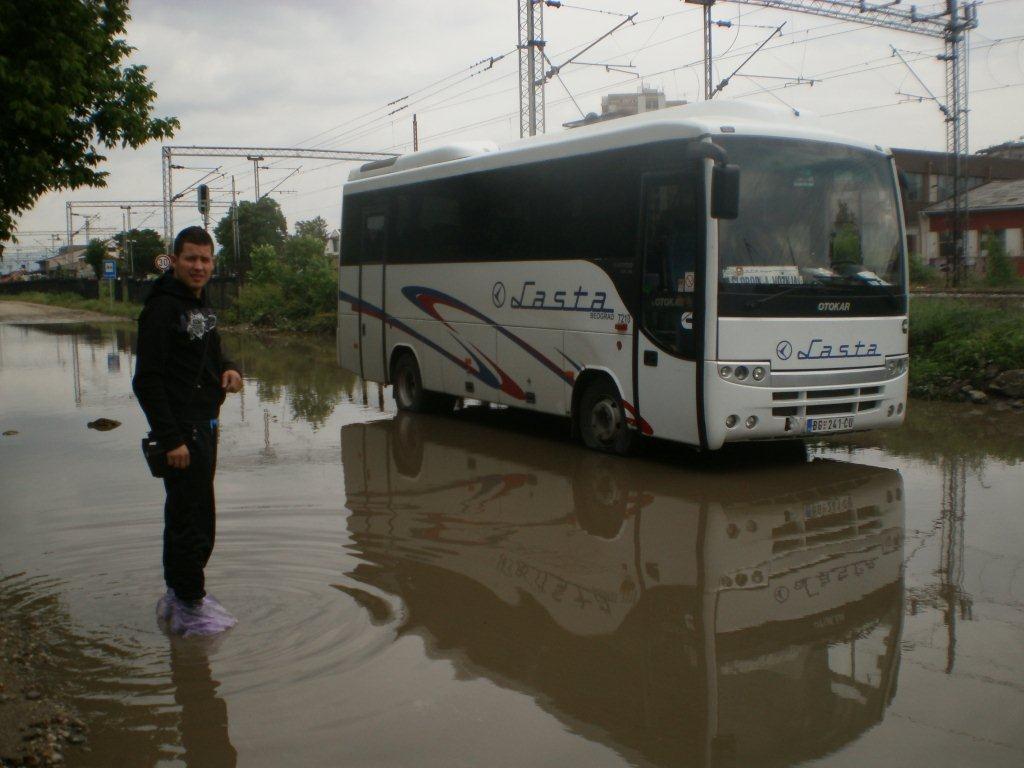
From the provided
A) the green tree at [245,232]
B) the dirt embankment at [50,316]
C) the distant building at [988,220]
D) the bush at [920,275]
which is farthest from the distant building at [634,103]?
the green tree at [245,232]

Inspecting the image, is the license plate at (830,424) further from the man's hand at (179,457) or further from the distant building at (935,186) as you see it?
the distant building at (935,186)

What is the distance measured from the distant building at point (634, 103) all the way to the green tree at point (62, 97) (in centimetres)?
584

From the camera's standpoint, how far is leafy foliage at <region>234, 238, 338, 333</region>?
3875 cm

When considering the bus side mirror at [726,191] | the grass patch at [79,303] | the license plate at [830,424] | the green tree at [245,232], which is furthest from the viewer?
the green tree at [245,232]

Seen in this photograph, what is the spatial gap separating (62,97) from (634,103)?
7.11m

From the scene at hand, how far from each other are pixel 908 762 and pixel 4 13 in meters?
11.2

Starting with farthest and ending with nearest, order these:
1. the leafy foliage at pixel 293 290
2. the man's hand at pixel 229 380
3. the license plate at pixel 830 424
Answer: the leafy foliage at pixel 293 290 → the license plate at pixel 830 424 → the man's hand at pixel 229 380

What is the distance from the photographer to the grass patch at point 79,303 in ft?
205

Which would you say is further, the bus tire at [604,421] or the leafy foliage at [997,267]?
the leafy foliage at [997,267]

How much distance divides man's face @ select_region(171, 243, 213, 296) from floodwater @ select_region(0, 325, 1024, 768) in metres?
1.88

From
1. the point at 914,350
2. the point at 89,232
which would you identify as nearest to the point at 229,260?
the point at 89,232

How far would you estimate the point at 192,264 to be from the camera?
588 cm

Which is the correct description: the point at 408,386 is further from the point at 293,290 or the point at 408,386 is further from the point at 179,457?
the point at 293,290

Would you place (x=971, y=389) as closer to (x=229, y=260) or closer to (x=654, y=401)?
(x=654, y=401)
